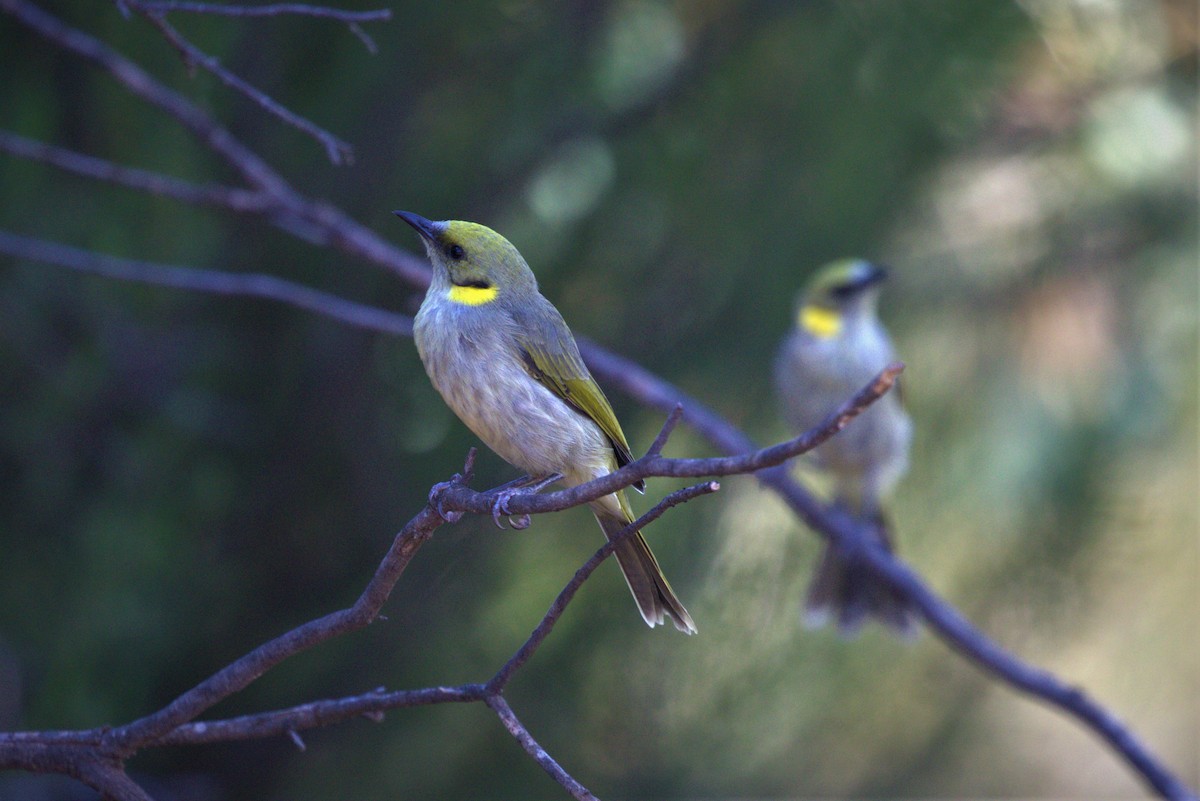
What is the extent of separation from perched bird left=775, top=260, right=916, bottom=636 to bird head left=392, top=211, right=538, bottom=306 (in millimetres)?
1975

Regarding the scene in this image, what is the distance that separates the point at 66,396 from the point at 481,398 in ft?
4.33

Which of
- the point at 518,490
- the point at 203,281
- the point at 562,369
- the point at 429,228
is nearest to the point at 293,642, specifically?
the point at 518,490

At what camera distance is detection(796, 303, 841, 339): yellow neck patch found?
4291 millimetres

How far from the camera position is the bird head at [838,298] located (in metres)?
3.96

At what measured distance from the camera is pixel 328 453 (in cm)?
294

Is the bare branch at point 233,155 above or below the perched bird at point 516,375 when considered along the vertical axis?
above

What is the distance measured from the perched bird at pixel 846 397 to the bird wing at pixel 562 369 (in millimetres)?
1878

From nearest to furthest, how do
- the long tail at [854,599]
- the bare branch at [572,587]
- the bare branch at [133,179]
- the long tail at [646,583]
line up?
the bare branch at [572,587], the long tail at [646,583], the bare branch at [133,179], the long tail at [854,599]

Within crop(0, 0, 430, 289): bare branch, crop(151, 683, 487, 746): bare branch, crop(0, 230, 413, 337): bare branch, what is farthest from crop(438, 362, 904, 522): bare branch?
crop(0, 0, 430, 289): bare branch

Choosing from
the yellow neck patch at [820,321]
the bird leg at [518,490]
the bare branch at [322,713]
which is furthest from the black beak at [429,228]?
the yellow neck patch at [820,321]

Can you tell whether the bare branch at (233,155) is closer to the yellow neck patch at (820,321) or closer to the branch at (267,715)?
the branch at (267,715)

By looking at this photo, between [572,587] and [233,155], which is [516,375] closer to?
[572,587]

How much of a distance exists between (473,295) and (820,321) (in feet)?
7.93

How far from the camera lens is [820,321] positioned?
434 cm
